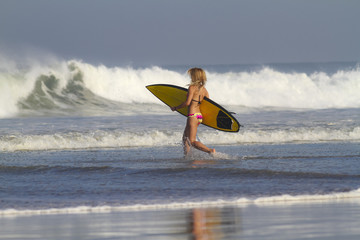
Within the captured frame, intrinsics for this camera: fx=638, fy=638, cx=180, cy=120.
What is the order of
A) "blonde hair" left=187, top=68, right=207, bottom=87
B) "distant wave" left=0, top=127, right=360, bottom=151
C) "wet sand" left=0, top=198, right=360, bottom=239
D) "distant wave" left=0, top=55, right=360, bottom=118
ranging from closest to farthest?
"wet sand" left=0, top=198, right=360, bottom=239
"blonde hair" left=187, top=68, right=207, bottom=87
"distant wave" left=0, top=127, right=360, bottom=151
"distant wave" left=0, top=55, right=360, bottom=118

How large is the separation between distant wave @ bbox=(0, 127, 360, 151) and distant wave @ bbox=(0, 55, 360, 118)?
8357 millimetres

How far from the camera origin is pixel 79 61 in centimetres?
2955

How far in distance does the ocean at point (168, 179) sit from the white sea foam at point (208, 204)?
0.03 feet

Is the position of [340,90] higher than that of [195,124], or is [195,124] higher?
[340,90]

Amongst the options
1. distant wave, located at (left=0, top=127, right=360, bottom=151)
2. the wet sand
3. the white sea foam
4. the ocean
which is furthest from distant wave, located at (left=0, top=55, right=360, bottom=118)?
the wet sand

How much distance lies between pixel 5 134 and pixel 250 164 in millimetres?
7587

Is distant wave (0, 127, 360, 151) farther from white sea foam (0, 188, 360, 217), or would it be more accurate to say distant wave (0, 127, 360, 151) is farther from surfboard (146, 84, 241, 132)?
white sea foam (0, 188, 360, 217)

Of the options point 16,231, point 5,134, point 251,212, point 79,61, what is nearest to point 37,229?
point 16,231

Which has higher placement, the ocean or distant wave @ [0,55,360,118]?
distant wave @ [0,55,360,118]

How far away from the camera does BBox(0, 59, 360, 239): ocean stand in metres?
5.25

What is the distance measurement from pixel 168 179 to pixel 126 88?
22.2m

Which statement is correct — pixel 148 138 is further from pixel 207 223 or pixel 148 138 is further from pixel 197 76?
pixel 207 223

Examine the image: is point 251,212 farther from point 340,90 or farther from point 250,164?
point 340,90

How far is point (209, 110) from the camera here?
1078cm
